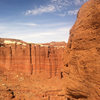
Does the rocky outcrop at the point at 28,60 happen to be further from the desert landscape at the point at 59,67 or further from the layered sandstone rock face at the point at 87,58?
the layered sandstone rock face at the point at 87,58

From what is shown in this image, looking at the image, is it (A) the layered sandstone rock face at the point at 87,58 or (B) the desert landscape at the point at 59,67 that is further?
(B) the desert landscape at the point at 59,67

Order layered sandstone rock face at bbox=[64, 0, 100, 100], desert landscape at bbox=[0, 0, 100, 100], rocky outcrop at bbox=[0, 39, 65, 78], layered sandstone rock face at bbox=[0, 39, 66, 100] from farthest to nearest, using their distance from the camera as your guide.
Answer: rocky outcrop at bbox=[0, 39, 65, 78] < layered sandstone rock face at bbox=[0, 39, 66, 100] < desert landscape at bbox=[0, 0, 100, 100] < layered sandstone rock face at bbox=[64, 0, 100, 100]

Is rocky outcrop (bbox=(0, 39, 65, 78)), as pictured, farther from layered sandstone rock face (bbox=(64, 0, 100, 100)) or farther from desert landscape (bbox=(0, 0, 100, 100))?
layered sandstone rock face (bbox=(64, 0, 100, 100))

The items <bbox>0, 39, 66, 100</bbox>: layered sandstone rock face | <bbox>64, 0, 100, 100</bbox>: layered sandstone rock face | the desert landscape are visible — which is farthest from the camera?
<bbox>0, 39, 66, 100</bbox>: layered sandstone rock face

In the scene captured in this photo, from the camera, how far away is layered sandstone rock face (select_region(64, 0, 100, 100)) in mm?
4453

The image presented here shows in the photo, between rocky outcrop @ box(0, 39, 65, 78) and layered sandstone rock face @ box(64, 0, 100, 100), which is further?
rocky outcrop @ box(0, 39, 65, 78)

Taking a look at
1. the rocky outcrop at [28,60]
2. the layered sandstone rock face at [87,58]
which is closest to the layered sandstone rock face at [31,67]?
the rocky outcrop at [28,60]

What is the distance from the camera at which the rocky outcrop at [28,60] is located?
96.0 feet

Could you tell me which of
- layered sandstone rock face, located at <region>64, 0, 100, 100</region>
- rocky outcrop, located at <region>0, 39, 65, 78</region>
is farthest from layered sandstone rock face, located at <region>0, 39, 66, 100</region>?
layered sandstone rock face, located at <region>64, 0, 100, 100</region>

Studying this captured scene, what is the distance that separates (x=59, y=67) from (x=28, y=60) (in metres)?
8.53

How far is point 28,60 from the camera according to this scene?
98.0 feet

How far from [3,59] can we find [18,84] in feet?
26.6

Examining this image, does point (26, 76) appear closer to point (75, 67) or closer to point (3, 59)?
point (3, 59)

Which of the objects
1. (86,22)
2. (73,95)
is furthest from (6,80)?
(86,22)
